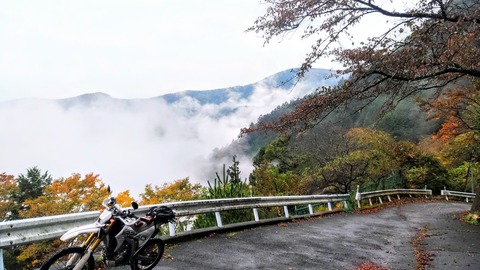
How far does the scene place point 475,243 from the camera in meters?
10.6

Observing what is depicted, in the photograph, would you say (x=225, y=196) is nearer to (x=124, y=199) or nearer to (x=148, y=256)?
(x=148, y=256)

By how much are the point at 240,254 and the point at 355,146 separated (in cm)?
2804

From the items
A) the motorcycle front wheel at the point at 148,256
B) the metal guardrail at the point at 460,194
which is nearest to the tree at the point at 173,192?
the motorcycle front wheel at the point at 148,256

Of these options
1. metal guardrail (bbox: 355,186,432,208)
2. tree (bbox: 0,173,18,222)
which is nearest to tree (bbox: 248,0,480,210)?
metal guardrail (bbox: 355,186,432,208)

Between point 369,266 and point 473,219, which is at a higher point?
point 369,266

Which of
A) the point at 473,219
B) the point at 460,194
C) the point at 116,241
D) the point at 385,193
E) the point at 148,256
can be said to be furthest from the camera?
the point at 460,194

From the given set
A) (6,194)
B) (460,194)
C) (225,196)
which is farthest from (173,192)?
(460,194)

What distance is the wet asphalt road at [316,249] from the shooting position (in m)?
6.64

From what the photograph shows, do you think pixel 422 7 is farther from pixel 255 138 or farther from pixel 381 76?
pixel 255 138

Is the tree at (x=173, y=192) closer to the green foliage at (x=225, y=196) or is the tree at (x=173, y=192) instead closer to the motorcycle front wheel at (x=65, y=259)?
the green foliage at (x=225, y=196)

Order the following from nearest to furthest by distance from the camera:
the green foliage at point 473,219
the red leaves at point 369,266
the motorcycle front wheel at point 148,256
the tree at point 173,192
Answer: the motorcycle front wheel at point 148,256 → the red leaves at point 369,266 → the green foliage at point 473,219 → the tree at point 173,192

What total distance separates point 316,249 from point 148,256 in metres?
4.30

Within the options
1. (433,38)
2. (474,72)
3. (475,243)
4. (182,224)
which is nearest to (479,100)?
(475,243)

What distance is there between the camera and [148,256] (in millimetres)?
5414
